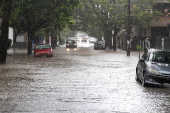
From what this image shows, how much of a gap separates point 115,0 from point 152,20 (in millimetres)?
8609

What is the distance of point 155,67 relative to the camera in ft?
51.6

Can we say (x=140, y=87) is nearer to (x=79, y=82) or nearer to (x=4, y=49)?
(x=79, y=82)

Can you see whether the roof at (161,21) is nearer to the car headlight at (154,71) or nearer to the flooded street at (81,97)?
the flooded street at (81,97)

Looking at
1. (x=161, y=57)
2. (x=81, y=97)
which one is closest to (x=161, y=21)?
(x=161, y=57)

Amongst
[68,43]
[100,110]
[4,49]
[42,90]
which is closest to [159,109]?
[100,110]

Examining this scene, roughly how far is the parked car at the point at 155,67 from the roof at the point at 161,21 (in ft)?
181

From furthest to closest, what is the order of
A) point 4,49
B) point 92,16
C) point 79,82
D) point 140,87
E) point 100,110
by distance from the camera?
Result: 1. point 92,16
2. point 4,49
3. point 79,82
4. point 140,87
5. point 100,110

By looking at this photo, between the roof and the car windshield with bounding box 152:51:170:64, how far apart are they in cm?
5501

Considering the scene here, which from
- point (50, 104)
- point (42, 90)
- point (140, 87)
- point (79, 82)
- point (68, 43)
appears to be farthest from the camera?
point (68, 43)

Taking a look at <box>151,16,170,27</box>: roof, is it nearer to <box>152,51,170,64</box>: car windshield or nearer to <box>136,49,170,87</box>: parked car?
<box>152,51,170,64</box>: car windshield

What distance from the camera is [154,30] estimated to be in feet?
241

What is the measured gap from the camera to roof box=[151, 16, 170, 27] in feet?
235

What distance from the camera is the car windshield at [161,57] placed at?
16.6 meters

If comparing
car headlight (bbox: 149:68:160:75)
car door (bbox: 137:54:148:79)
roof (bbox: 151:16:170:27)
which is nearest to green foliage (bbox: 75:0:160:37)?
roof (bbox: 151:16:170:27)
